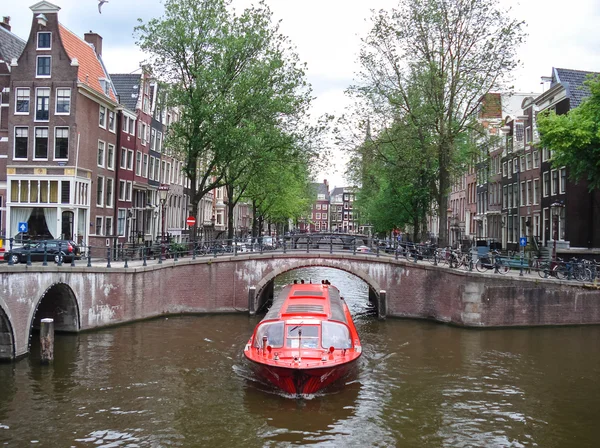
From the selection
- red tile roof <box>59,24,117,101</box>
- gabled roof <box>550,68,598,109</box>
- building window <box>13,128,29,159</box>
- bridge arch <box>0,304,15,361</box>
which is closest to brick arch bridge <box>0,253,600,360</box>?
bridge arch <box>0,304,15,361</box>

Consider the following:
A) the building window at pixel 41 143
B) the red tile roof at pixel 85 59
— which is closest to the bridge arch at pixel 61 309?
the building window at pixel 41 143

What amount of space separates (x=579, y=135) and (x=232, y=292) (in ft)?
61.9

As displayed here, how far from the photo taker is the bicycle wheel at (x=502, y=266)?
29062 mm

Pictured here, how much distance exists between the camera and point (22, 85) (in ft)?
122

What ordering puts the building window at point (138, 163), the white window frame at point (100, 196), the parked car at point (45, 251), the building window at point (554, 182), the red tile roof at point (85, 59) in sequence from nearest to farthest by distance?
1. the parked car at point (45, 251)
2. the red tile roof at point (85, 59)
3. the white window frame at point (100, 196)
4. the building window at point (554, 182)
5. the building window at point (138, 163)

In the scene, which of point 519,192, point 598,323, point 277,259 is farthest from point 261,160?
point 519,192

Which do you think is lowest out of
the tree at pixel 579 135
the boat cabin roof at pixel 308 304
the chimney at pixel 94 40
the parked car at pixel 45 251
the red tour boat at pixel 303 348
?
the red tour boat at pixel 303 348

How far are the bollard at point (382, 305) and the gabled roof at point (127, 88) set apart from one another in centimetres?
2563

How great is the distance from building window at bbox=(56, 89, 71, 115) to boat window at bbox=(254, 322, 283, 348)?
24.3m

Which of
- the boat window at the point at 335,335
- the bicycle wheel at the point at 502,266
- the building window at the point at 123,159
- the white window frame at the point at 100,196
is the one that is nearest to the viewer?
the boat window at the point at 335,335

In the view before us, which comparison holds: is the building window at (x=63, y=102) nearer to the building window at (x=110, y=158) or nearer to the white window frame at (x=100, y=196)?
the white window frame at (x=100, y=196)

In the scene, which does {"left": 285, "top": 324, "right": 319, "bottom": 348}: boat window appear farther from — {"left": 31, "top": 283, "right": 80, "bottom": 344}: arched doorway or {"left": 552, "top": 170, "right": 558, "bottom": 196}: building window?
{"left": 552, "top": 170, "right": 558, "bottom": 196}: building window

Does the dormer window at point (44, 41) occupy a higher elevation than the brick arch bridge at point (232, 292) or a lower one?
higher

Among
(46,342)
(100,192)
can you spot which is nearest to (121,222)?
(100,192)
